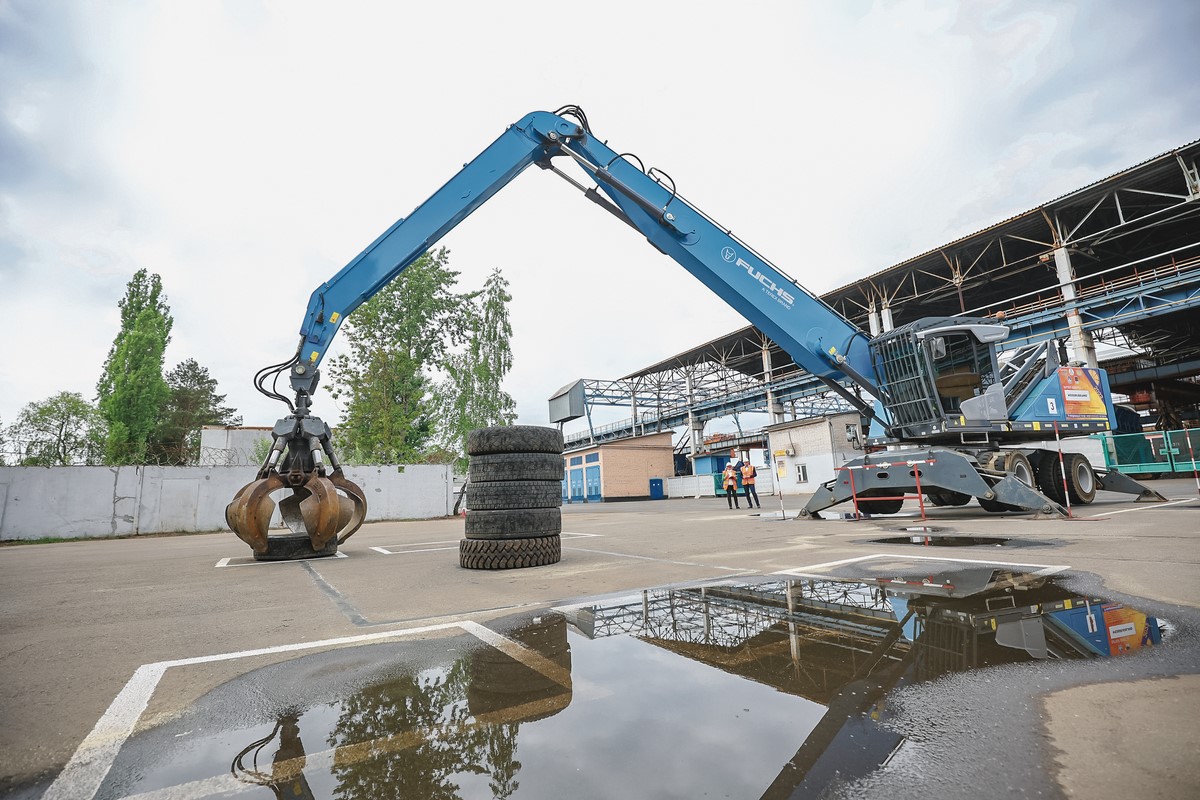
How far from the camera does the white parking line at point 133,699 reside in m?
1.50

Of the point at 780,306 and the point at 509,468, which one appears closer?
the point at 509,468

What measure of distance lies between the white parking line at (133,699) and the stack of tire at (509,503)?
240 centimetres

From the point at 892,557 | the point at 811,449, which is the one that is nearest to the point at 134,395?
the point at 892,557

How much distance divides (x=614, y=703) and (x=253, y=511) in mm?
6608

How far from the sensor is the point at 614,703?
6.35 ft

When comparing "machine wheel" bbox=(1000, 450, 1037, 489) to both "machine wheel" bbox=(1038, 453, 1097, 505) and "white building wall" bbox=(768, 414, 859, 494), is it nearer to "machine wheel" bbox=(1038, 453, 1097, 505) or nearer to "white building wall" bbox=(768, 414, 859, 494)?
"machine wheel" bbox=(1038, 453, 1097, 505)

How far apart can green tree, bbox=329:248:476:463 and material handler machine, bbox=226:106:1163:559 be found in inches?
619

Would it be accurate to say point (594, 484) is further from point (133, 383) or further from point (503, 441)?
point (503, 441)

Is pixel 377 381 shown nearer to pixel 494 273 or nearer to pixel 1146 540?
pixel 494 273

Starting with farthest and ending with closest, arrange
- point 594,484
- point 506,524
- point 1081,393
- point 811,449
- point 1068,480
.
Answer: point 594,484 < point 811,449 < point 1081,393 < point 1068,480 < point 506,524

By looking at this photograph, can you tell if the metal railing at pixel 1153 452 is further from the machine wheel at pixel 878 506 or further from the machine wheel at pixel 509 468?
the machine wheel at pixel 509 468

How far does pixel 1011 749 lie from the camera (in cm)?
151

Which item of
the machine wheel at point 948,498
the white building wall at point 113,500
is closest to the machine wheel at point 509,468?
the machine wheel at point 948,498

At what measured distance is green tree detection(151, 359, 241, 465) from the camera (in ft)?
135
